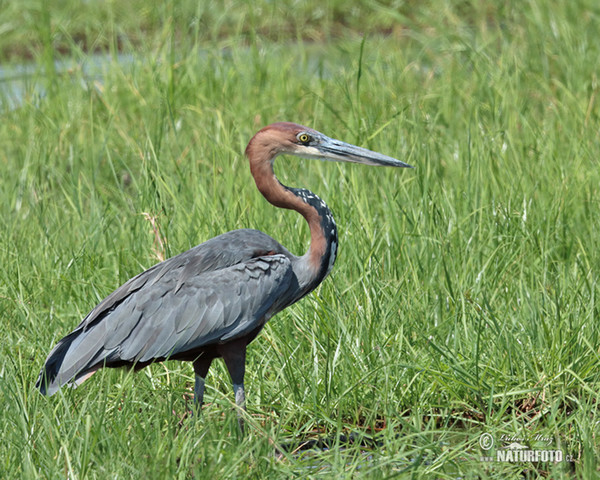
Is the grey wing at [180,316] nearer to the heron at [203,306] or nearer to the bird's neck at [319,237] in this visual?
the heron at [203,306]

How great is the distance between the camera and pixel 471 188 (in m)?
4.50

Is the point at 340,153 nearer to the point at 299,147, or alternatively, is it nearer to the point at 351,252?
the point at 299,147

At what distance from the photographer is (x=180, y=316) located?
3.38 metres

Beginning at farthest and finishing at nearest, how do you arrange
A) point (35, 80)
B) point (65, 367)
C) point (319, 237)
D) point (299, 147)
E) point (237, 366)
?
point (35, 80) < point (299, 147) < point (319, 237) < point (237, 366) < point (65, 367)

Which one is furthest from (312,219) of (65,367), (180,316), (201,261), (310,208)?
(65,367)

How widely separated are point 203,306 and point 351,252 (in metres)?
0.91

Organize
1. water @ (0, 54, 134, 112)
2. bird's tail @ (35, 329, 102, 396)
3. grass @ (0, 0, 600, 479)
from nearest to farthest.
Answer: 1. grass @ (0, 0, 600, 479)
2. bird's tail @ (35, 329, 102, 396)
3. water @ (0, 54, 134, 112)

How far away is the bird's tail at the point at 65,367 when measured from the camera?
126 inches

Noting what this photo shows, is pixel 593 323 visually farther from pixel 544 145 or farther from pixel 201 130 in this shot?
pixel 201 130

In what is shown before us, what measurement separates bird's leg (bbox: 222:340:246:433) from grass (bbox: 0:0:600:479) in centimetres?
8

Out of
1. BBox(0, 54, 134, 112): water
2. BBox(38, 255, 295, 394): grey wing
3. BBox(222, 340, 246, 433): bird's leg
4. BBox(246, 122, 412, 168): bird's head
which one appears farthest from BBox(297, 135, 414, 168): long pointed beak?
BBox(0, 54, 134, 112): water

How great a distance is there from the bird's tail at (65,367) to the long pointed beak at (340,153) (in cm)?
118

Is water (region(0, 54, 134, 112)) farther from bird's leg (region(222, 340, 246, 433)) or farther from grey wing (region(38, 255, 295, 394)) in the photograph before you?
bird's leg (region(222, 340, 246, 433))

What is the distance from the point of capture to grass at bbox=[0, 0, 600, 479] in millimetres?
2932
